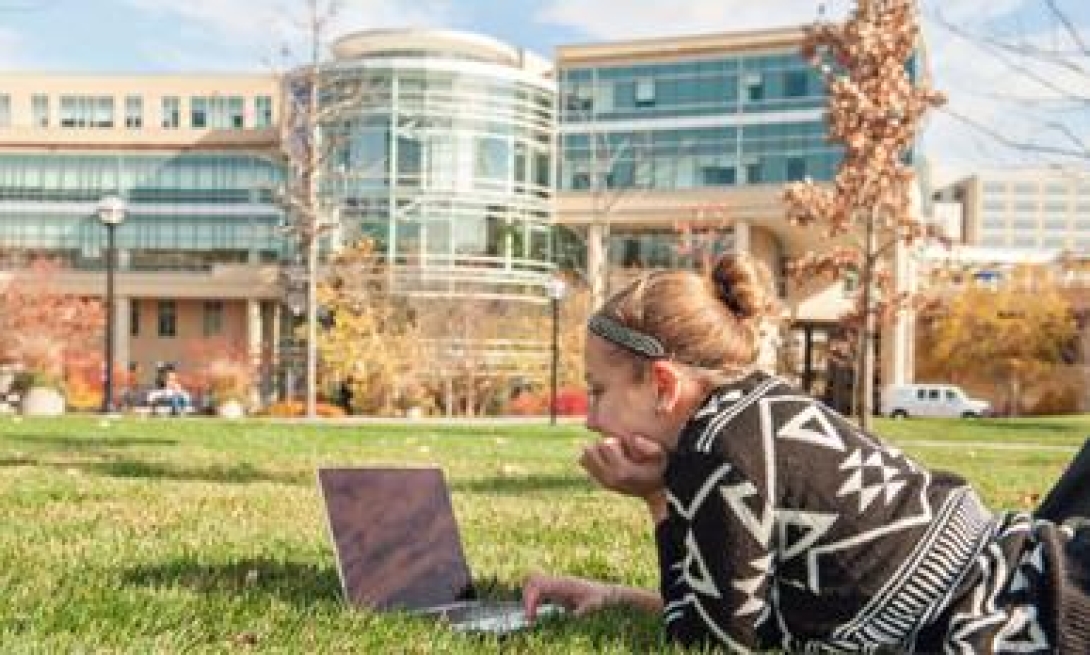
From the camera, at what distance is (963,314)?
5041 centimetres

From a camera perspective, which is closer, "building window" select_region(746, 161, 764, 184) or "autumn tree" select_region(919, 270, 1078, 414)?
"autumn tree" select_region(919, 270, 1078, 414)

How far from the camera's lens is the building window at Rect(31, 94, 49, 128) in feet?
222

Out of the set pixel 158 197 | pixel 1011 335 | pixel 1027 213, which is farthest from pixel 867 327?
pixel 1027 213

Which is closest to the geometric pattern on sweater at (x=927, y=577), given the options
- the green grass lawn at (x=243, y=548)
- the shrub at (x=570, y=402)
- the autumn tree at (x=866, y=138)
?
the green grass lawn at (x=243, y=548)

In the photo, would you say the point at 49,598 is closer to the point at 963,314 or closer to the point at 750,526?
the point at 750,526

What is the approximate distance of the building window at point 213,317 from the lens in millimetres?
59656

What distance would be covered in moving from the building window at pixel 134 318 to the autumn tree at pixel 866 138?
1919 inches

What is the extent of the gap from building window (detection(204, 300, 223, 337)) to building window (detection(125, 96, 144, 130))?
12.1m

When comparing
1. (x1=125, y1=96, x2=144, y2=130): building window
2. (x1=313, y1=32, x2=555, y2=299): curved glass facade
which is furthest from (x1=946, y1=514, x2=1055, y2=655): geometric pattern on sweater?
(x1=125, y1=96, x2=144, y2=130): building window

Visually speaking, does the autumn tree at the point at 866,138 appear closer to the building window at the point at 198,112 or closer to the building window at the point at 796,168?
the building window at the point at 796,168

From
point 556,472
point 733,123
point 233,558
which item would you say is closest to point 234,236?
point 733,123

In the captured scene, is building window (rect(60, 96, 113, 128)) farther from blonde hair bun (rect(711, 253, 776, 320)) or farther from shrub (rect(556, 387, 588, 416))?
blonde hair bun (rect(711, 253, 776, 320))

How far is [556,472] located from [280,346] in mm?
37703

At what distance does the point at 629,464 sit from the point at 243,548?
217 cm
